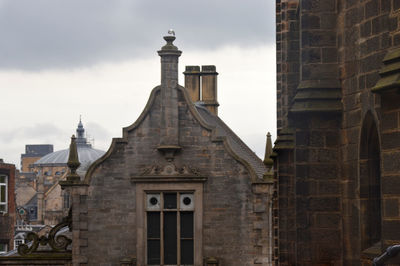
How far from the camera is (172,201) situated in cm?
3134

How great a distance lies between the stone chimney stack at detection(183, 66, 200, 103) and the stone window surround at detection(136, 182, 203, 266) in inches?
383

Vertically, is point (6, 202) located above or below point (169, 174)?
below

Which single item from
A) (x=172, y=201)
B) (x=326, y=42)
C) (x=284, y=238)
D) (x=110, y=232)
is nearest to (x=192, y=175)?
(x=172, y=201)

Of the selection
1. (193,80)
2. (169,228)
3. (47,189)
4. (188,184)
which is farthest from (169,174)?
(47,189)

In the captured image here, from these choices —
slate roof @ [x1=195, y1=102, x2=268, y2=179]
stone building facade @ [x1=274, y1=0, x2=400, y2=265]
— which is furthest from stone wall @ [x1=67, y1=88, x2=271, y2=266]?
stone building facade @ [x1=274, y1=0, x2=400, y2=265]

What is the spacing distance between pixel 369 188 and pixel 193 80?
984 inches

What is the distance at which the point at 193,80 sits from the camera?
4075 cm

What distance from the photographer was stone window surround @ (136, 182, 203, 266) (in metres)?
31.0

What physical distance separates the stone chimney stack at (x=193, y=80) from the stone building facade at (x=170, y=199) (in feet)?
29.6

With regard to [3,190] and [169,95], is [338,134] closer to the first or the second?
[169,95]

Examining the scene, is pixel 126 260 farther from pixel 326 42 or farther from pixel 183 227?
pixel 326 42

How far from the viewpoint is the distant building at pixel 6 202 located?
54.4 metres

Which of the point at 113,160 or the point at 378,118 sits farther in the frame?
the point at 113,160

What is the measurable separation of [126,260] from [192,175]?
3.12 m
